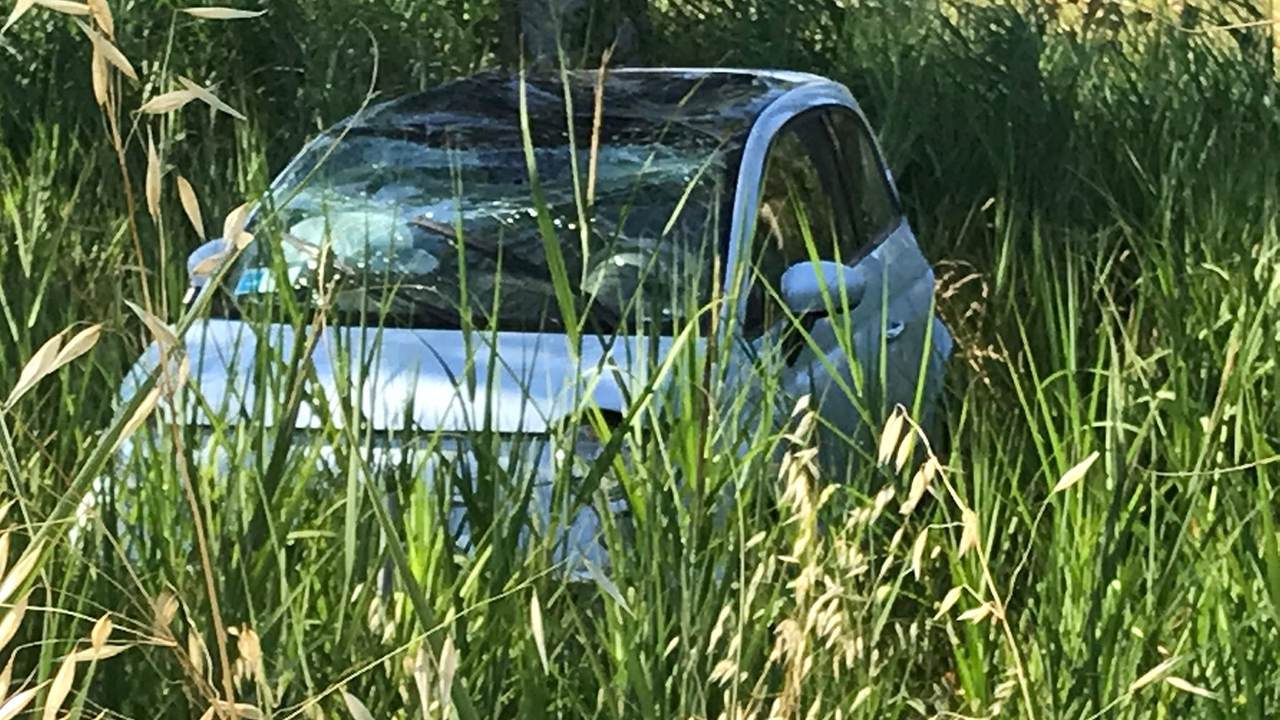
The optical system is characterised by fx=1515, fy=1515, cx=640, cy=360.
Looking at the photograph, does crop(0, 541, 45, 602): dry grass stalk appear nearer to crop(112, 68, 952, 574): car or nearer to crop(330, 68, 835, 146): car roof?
crop(112, 68, 952, 574): car

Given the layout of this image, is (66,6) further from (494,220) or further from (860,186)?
(860,186)

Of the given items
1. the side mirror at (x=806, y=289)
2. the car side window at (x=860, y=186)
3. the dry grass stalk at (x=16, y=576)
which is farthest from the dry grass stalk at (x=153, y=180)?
the car side window at (x=860, y=186)

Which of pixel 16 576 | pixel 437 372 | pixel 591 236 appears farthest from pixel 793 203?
pixel 16 576

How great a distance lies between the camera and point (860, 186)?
5199mm

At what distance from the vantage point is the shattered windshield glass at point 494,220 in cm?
373

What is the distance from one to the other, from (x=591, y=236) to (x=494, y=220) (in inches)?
12.4

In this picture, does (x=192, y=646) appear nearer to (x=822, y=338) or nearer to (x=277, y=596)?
(x=277, y=596)

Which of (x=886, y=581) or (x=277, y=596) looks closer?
(x=277, y=596)

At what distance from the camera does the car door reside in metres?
3.85

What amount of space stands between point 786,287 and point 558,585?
5.65 ft

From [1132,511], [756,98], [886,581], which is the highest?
[756,98]

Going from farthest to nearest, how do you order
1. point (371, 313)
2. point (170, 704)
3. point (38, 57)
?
point (38, 57) → point (371, 313) → point (170, 704)

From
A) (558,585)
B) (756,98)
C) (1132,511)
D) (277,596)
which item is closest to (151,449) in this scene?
(277,596)

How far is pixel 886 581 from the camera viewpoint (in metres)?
2.60
